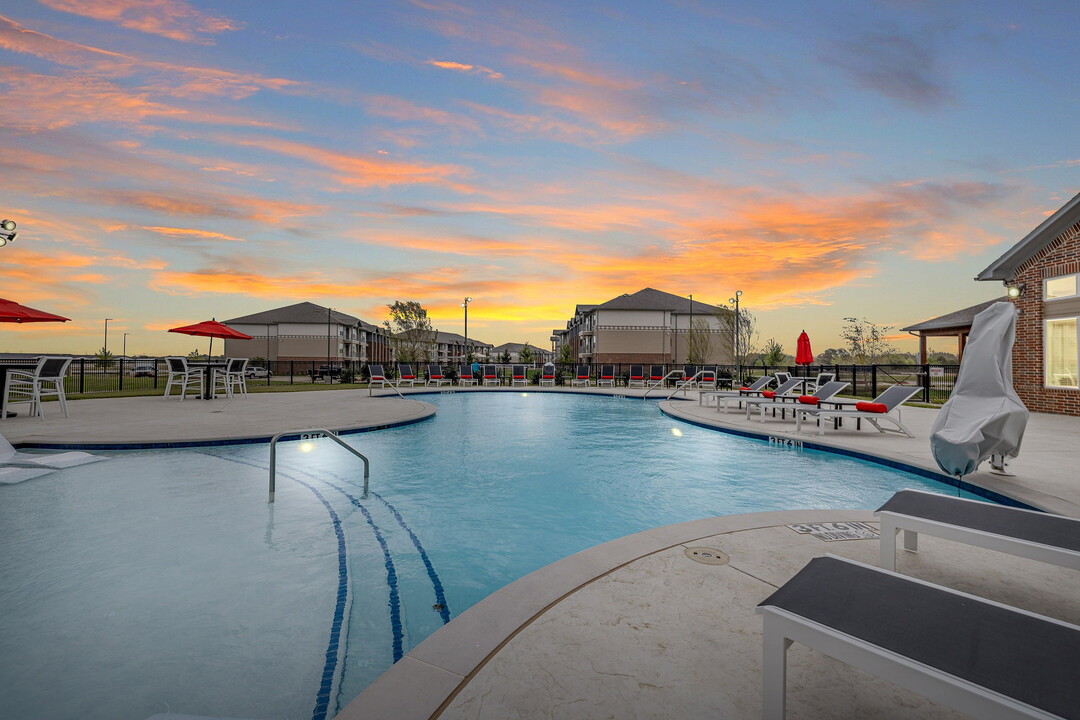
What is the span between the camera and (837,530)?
3.19m

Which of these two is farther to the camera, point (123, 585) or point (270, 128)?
point (270, 128)

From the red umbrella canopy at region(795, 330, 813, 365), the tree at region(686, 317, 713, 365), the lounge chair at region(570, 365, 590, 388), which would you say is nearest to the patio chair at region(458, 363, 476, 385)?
the lounge chair at region(570, 365, 590, 388)

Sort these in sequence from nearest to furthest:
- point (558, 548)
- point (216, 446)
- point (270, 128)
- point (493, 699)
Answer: point (493, 699) < point (558, 548) < point (216, 446) < point (270, 128)

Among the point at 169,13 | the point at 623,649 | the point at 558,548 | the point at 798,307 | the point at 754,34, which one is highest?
the point at 754,34

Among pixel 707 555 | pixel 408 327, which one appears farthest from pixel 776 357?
pixel 707 555

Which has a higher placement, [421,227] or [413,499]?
[421,227]

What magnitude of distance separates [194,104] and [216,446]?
822 centimetres

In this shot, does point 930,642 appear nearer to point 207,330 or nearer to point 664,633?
point 664,633

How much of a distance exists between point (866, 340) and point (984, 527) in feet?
143

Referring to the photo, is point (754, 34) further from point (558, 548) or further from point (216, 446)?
point (216, 446)

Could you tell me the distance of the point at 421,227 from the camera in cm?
1764

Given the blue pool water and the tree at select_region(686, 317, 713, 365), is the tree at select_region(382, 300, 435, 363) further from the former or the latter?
the blue pool water

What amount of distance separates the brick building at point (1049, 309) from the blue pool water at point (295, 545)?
845cm

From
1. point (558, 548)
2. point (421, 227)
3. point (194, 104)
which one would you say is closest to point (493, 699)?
point (558, 548)
